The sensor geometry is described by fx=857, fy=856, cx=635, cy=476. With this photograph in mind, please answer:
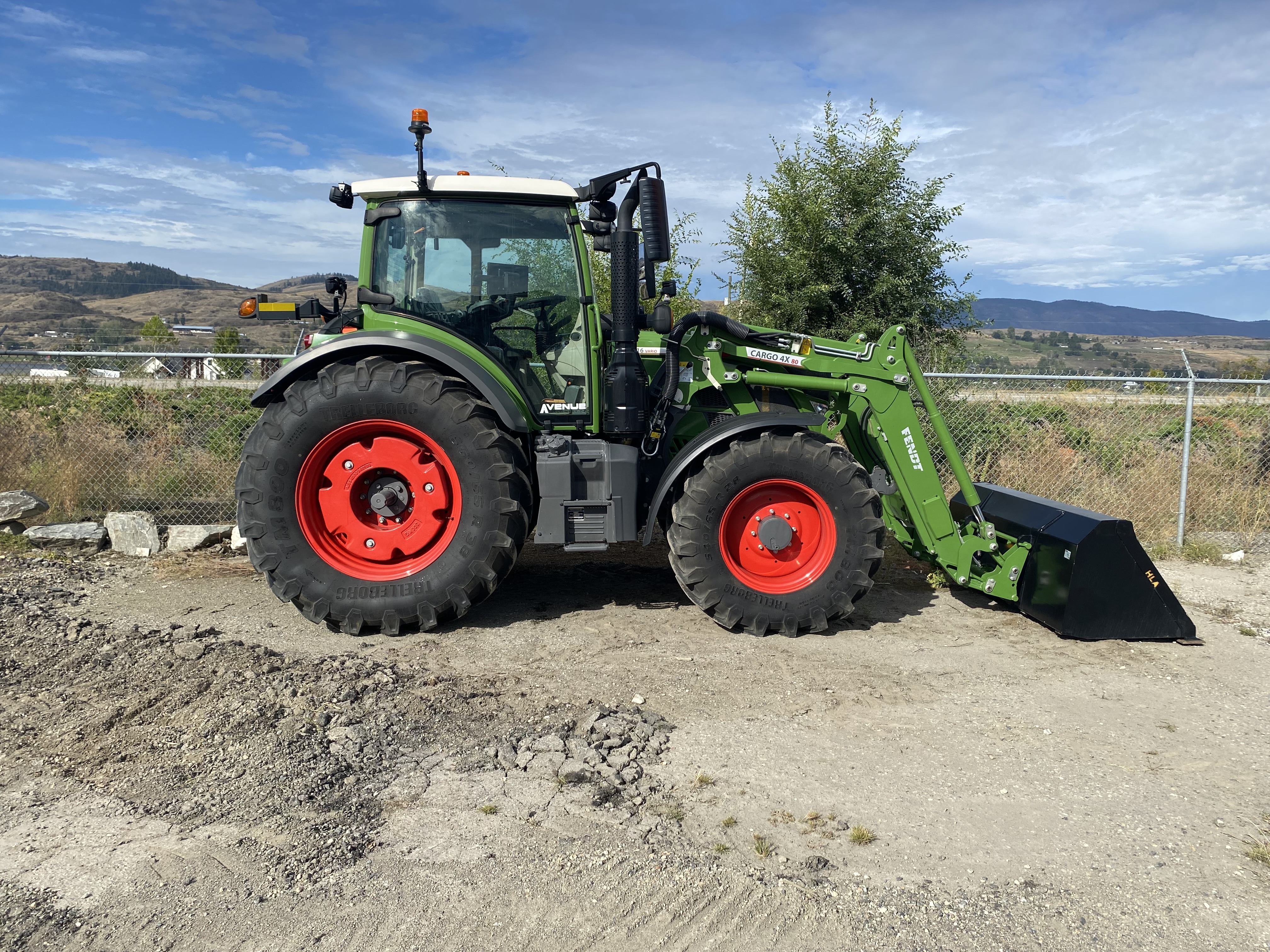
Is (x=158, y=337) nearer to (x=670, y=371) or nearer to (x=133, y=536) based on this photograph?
(x=133, y=536)

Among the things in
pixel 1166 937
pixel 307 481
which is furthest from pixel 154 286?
pixel 1166 937

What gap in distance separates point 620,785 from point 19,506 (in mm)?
6515

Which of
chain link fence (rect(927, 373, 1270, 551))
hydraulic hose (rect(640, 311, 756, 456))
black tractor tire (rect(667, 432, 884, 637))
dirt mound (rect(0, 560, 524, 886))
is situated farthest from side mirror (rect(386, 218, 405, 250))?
chain link fence (rect(927, 373, 1270, 551))

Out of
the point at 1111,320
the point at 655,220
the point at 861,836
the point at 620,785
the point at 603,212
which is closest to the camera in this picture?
the point at 861,836

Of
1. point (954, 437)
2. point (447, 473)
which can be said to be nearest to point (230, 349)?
point (447, 473)

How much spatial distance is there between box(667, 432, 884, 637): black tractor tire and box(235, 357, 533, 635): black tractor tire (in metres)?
1.02

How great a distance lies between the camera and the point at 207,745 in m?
3.61

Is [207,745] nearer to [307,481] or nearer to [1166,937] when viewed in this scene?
[307,481]

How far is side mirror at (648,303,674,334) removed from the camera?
4988 millimetres

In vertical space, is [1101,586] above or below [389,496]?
below

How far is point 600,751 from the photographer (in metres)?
3.65

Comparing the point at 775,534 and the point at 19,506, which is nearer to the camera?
the point at 775,534

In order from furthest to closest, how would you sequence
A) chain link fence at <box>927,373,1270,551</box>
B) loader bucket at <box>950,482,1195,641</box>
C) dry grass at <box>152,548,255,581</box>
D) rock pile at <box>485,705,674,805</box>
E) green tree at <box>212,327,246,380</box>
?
1. green tree at <box>212,327,246,380</box>
2. chain link fence at <box>927,373,1270,551</box>
3. dry grass at <box>152,548,255,581</box>
4. loader bucket at <box>950,482,1195,641</box>
5. rock pile at <box>485,705,674,805</box>

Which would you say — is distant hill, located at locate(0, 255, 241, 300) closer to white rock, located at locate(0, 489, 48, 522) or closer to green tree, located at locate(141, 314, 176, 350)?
green tree, located at locate(141, 314, 176, 350)
